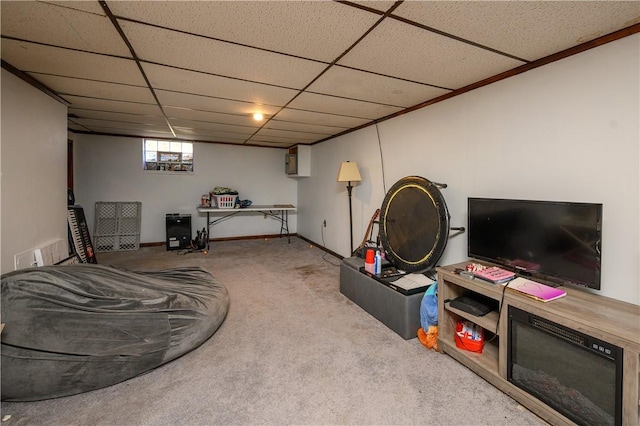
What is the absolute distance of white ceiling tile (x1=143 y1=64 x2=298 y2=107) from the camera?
2205 millimetres

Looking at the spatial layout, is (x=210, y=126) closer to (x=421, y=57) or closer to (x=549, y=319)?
(x=421, y=57)

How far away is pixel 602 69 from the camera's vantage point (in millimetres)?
1652

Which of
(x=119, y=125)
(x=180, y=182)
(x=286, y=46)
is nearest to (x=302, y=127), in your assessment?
(x=286, y=46)

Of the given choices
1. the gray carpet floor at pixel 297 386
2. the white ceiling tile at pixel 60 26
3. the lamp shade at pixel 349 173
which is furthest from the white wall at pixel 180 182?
the white ceiling tile at pixel 60 26

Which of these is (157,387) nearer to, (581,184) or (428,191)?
(428,191)

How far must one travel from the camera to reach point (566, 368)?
1.43 metres

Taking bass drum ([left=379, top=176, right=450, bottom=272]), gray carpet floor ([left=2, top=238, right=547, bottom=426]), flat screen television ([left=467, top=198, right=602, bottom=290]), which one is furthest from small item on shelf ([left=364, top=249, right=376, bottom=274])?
flat screen television ([left=467, top=198, right=602, bottom=290])

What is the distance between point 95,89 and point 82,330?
7.25 feet

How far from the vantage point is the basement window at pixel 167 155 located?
5496 mm

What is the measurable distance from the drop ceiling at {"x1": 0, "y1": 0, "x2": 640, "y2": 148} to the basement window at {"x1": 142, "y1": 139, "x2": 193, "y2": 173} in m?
2.50

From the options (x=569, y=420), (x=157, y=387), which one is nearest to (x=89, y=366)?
(x=157, y=387)

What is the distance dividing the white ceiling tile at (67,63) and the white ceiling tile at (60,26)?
13 centimetres

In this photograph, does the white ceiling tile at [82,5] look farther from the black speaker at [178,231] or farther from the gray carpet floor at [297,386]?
the black speaker at [178,231]

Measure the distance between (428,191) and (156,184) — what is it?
17.1 ft
